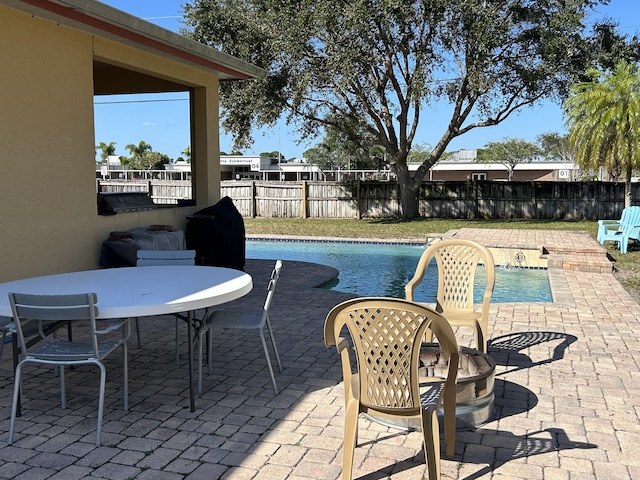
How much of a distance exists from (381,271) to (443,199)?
359 inches

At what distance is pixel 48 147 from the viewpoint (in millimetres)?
5918

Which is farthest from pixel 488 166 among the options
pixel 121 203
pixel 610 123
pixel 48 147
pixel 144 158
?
pixel 48 147

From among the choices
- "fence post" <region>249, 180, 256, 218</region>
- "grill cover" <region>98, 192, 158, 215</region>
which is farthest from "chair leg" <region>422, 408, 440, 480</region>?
"fence post" <region>249, 180, 256, 218</region>

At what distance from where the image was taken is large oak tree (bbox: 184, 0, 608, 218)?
1435 cm

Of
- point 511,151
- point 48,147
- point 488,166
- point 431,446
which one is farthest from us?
point 511,151

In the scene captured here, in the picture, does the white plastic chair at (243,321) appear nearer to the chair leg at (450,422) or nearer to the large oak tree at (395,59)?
the chair leg at (450,422)

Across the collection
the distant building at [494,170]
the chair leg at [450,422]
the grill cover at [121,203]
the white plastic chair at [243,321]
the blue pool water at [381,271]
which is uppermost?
the distant building at [494,170]

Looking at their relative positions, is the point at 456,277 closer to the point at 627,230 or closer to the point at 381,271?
the point at 381,271

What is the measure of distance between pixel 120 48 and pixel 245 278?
13.3 feet

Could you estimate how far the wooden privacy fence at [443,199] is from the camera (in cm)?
1803

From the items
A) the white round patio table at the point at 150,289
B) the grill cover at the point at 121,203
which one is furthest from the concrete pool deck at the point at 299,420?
the grill cover at the point at 121,203

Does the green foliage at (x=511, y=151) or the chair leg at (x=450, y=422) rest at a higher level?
the green foliage at (x=511, y=151)

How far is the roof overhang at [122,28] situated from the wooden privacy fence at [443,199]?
36.9 feet

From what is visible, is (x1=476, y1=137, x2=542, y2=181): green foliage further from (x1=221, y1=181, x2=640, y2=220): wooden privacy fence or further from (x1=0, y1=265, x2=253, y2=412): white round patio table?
(x1=0, y1=265, x2=253, y2=412): white round patio table
